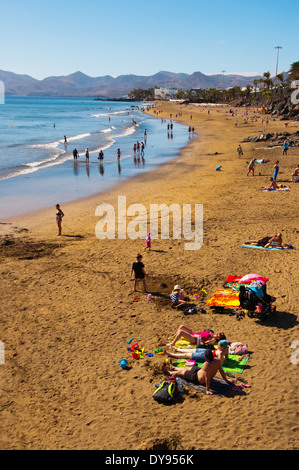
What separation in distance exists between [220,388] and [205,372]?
40 centimetres

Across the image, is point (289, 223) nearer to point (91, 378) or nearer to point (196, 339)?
point (196, 339)

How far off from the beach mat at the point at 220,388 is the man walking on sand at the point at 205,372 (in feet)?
0.22

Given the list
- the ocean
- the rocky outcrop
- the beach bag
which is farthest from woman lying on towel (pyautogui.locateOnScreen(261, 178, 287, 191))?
the beach bag

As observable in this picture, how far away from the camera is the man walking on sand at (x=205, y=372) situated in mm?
6559

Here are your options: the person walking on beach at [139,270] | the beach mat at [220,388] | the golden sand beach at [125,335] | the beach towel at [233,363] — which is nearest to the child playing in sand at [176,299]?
the golden sand beach at [125,335]

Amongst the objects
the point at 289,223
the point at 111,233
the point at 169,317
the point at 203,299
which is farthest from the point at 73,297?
the point at 289,223

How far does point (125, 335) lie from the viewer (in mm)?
8477

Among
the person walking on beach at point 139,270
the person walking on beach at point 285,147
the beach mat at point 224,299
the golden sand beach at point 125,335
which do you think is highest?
the person walking on beach at point 285,147

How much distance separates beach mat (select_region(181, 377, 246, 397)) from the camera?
6.45m

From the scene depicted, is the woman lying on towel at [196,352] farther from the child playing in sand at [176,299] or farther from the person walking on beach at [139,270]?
the person walking on beach at [139,270]

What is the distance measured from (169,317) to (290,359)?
300cm

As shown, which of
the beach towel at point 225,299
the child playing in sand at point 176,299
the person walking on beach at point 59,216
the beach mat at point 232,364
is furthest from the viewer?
the person walking on beach at point 59,216

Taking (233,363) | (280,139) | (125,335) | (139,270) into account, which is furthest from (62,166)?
(233,363)

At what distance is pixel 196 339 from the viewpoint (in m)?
7.86
